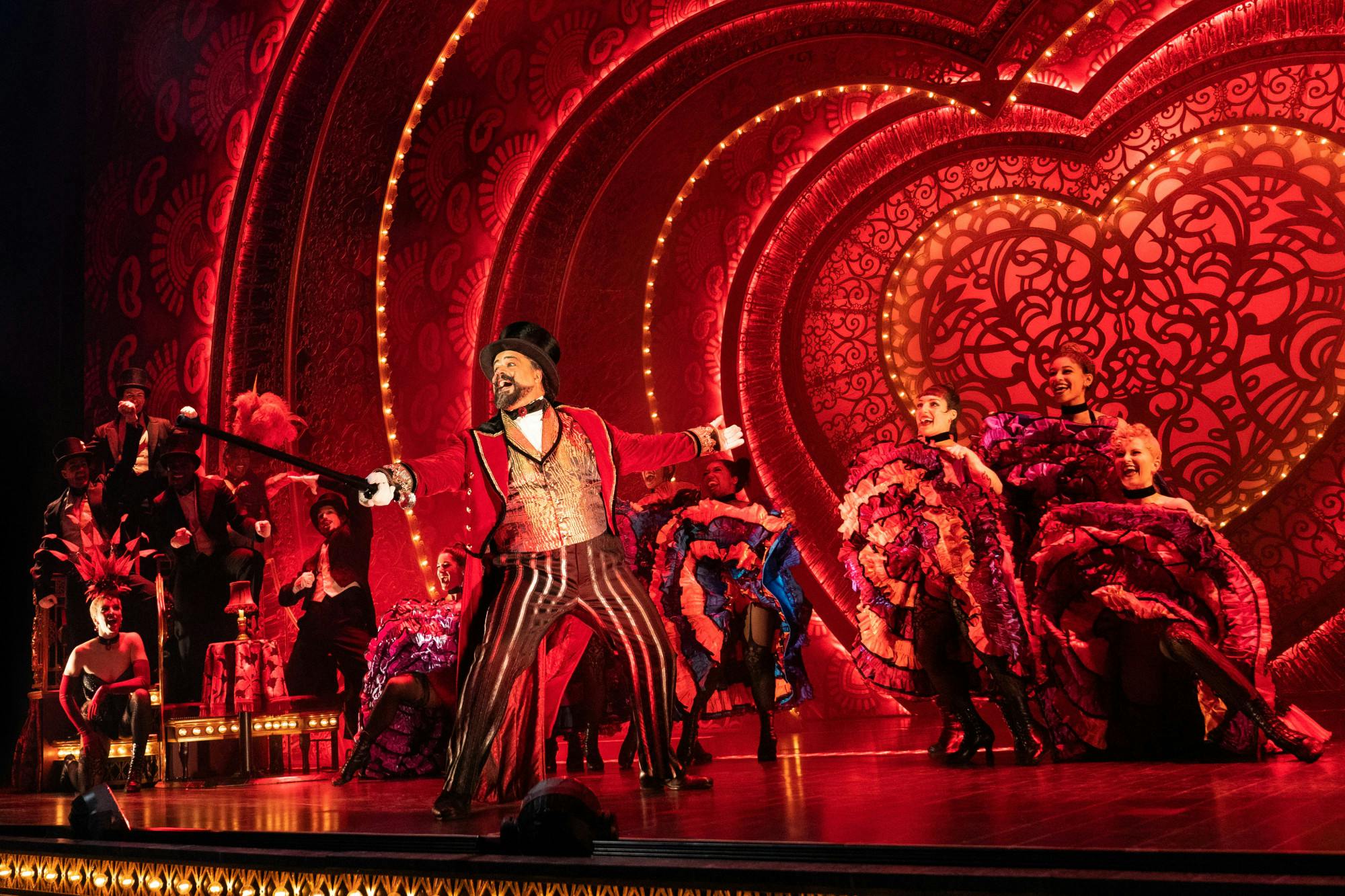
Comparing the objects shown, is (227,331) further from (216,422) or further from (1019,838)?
(1019,838)

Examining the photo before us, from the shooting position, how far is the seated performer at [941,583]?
5008 mm

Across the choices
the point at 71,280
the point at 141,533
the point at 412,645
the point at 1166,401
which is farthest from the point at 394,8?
the point at 1166,401

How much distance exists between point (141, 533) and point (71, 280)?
5.94 feet

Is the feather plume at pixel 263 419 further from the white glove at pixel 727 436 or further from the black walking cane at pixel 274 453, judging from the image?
the white glove at pixel 727 436

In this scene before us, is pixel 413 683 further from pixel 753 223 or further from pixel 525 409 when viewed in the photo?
pixel 753 223

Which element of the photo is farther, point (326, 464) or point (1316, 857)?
point (326, 464)

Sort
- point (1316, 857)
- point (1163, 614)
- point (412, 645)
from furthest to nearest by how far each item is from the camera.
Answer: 1. point (412, 645)
2. point (1163, 614)
3. point (1316, 857)

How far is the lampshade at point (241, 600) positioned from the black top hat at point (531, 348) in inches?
131

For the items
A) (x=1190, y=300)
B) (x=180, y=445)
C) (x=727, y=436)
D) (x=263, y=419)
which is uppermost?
(x=1190, y=300)

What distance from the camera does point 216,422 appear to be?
26.2 feet

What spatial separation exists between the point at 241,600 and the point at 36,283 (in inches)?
111

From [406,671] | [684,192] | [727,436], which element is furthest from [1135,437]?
[684,192]

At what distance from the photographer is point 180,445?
7.57m

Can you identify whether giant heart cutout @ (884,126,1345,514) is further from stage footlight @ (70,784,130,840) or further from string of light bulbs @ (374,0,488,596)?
stage footlight @ (70,784,130,840)
